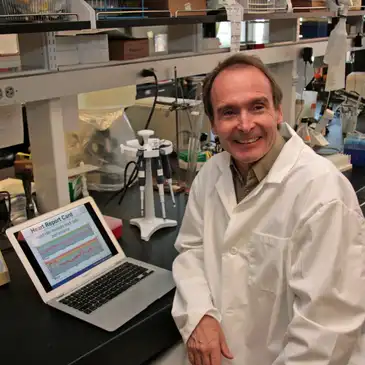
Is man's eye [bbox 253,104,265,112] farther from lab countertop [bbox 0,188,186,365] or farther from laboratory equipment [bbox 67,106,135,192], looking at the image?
laboratory equipment [bbox 67,106,135,192]

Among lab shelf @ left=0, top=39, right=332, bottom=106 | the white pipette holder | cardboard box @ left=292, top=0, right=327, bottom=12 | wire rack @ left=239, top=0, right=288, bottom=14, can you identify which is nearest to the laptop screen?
the white pipette holder

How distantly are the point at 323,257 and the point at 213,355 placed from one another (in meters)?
0.38

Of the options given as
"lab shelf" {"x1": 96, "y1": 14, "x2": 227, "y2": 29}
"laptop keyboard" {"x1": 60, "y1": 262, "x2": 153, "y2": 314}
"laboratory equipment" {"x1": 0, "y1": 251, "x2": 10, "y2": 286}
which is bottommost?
"laptop keyboard" {"x1": 60, "y1": 262, "x2": 153, "y2": 314}

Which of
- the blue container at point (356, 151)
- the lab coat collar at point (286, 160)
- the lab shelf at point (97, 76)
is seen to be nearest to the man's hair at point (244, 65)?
the lab coat collar at point (286, 160)

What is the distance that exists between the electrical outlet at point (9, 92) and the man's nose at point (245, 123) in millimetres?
612

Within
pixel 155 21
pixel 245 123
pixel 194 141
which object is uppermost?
pixel 155 21

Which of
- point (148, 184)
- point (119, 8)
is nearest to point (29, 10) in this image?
point (119, 8)

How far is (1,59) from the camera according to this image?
5.40 ft

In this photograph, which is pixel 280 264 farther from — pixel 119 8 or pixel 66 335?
pixel 119 8

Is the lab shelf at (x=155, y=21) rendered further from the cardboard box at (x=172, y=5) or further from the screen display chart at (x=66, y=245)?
the screen display chart at (x=66, y=245)

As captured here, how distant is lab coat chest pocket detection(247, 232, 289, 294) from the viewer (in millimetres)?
1200

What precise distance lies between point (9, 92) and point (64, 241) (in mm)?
425

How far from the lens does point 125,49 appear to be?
171 centimetres

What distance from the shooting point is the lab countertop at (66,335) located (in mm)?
1126
